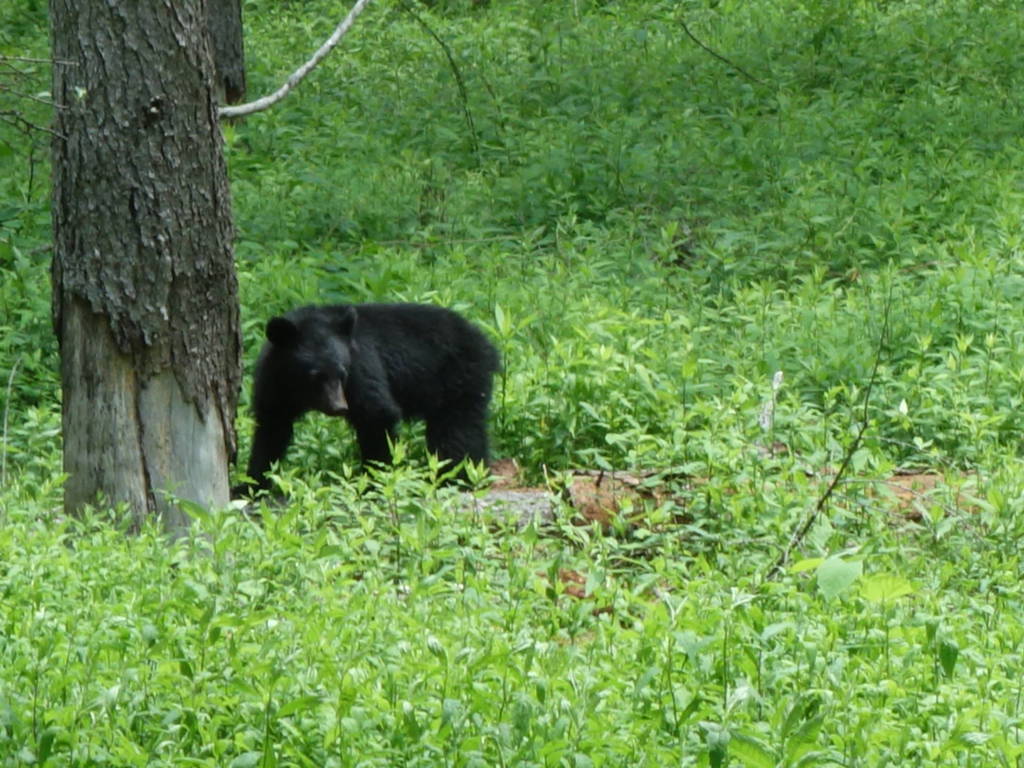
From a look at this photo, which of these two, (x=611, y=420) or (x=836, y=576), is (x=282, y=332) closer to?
(x=611, y=420)

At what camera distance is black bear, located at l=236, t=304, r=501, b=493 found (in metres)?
8.49

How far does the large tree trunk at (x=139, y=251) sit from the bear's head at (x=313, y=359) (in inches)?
52.6

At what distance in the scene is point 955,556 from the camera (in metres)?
6.50

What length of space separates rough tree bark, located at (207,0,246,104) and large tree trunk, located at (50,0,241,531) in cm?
770

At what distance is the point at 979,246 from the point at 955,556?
4898mm

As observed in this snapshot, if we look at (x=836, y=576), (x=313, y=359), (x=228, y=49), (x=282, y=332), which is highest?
(x=228, y=49)

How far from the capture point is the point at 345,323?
28.3 feet

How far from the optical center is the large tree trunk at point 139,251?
665 cm

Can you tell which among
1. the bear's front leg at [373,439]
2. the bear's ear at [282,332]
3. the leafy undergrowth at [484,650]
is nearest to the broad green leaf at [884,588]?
the leafy undergrowth at [484,650]

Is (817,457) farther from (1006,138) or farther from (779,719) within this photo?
(1006,138)

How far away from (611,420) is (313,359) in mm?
1571

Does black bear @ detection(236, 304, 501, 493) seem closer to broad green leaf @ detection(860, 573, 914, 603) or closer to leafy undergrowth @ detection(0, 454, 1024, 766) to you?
leafy undergrowth @ detection(0, 454, 1024, 766)

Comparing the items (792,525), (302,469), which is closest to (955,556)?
(792,525)

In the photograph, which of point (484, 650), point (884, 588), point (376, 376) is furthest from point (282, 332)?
point (884, 588)
